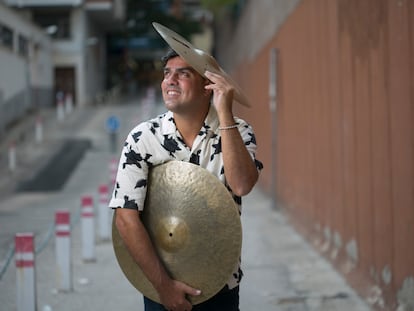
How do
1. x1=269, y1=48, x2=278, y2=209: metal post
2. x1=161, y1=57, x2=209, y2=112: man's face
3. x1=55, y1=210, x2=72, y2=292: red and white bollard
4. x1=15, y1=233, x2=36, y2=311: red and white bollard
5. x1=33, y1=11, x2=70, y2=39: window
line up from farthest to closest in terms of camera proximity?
x1=33, y1=11, x2=70, y2=39: window, x1=269, y1=48, x2=278, y2=209: metal post, x1=55, y1=210, x2=72, y2=292: red and white bollard, x1=15, y1=233, x2=36, y2=311: red and white bollard, x1=161, y1=57, x2=209, y2=112: man's face

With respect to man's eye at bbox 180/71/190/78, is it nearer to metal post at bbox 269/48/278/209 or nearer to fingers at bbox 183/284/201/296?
fingers at bbox 183/284/201/296

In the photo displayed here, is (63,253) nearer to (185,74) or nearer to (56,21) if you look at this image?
(185,74)

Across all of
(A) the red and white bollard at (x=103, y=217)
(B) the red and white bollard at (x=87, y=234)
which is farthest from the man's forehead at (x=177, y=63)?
(A) the red and white bollard at (x=103, y=217)

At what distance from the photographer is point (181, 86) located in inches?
112

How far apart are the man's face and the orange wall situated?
2.42 m

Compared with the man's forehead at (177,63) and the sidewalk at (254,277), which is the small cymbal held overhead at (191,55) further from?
the sidewalk at (254,277)

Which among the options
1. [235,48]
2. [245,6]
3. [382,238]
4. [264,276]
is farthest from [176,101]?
[235,48]

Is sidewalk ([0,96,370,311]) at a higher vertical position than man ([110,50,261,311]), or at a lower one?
lower

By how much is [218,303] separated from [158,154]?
0.68m

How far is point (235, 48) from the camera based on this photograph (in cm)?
2706

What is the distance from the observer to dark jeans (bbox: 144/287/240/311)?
113 inches

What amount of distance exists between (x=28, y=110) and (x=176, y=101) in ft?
96.6

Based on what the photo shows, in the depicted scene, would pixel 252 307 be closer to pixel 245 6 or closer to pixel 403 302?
pixel 403 302

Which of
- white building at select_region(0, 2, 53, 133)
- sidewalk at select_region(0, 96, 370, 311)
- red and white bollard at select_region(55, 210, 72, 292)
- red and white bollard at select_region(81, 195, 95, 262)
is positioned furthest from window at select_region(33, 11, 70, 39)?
red and white bollard at select_region(55, 210, 72, 292)
